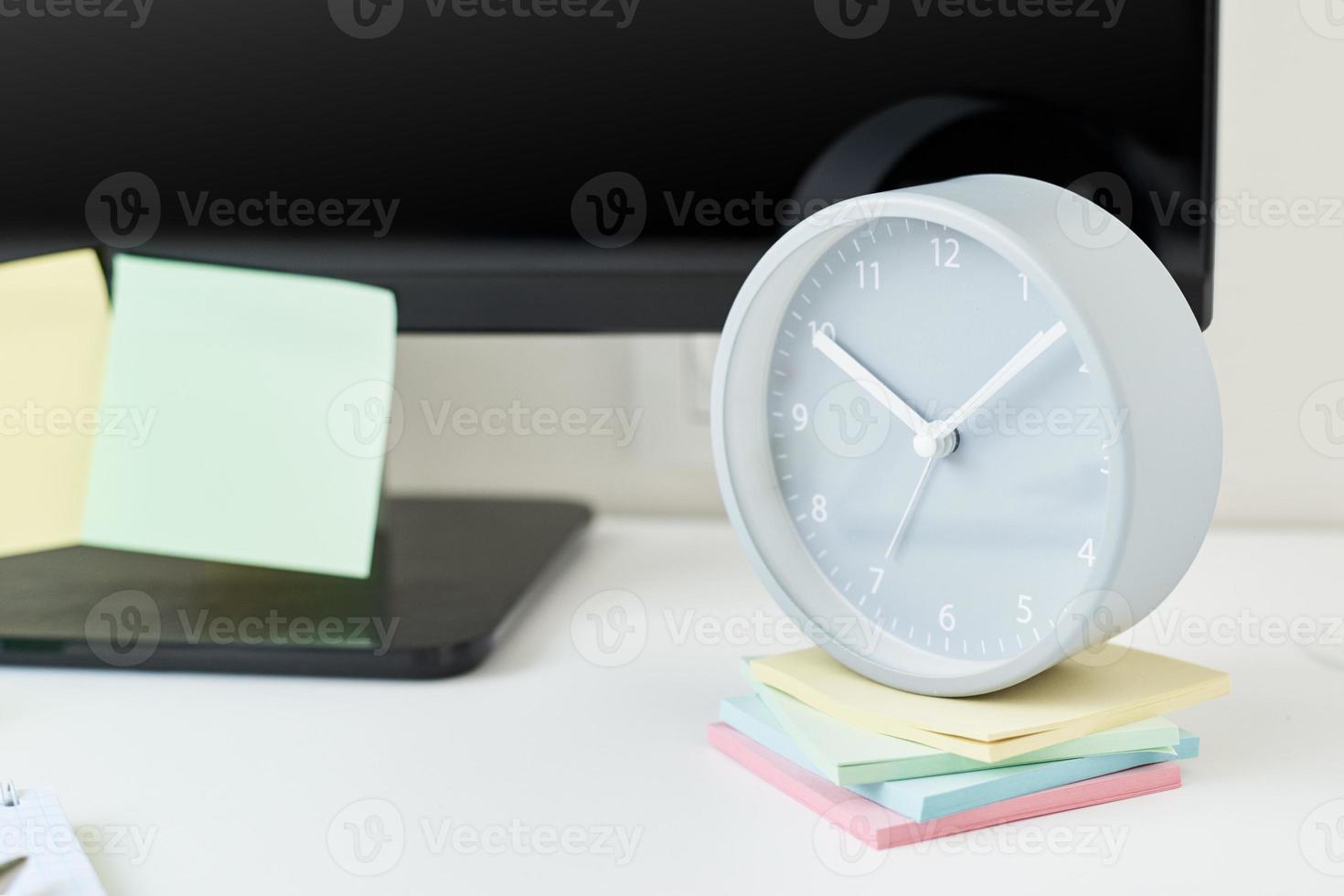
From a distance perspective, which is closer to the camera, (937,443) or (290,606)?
(937,443)

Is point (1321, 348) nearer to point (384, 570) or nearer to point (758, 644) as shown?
point (758, 644)

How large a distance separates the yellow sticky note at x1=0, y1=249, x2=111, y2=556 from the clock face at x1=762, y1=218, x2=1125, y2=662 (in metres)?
0.33

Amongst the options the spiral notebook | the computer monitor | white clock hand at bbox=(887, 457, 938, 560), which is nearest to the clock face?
white clock hand at bbox=(887, 457, 938, 560)

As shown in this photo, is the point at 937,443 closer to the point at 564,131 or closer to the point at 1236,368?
the point at 564,131

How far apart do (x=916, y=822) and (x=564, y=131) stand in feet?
1.15

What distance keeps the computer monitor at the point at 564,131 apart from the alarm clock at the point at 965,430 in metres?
0.13

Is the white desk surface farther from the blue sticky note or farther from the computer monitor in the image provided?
the computer monitor

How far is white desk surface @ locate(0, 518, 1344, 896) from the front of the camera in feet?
1.26

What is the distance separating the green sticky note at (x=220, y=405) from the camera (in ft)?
2.02

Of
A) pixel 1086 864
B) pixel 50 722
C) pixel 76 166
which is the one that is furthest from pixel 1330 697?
pixel 76 166

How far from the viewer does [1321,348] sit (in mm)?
791

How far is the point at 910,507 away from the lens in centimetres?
47

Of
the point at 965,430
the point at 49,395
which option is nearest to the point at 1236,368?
the point at 965,430

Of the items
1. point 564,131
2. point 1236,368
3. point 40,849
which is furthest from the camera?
point 1236,368
